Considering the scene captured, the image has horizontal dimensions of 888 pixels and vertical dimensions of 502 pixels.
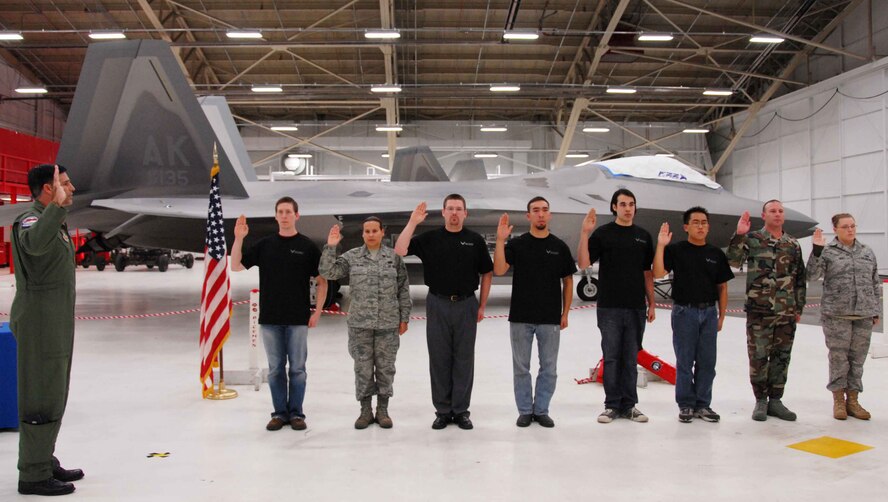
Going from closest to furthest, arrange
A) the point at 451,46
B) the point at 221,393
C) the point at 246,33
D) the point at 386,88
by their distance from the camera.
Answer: the point at 221,393, the point at 246,33, the point at 386,88, the point at 451,46

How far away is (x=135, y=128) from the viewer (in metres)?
10.8

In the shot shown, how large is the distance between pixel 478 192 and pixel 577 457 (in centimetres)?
927

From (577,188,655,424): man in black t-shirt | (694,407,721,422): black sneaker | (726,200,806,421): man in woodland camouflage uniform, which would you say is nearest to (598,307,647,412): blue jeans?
(577,188,655,424): man in black t-shirt

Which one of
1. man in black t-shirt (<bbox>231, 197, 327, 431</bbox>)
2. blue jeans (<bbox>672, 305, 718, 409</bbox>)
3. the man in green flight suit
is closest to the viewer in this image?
the man in green flight suit

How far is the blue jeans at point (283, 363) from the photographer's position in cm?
489

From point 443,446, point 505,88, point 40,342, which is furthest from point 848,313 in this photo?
point 505,88

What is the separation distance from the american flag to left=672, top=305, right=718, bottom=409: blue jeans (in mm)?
4322

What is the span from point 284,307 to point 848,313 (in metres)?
4.97

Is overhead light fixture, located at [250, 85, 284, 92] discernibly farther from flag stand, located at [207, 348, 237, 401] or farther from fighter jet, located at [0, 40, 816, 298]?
flag stand, located at [207, 348, 237, 401]

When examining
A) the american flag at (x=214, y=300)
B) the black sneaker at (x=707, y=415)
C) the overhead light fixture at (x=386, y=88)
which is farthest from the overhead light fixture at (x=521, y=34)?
the black sneaker at (x=707, y=415)

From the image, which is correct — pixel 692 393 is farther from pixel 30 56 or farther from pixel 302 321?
pixel 30 56

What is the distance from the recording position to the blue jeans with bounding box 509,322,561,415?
16.4 ft

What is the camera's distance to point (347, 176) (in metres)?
36.1

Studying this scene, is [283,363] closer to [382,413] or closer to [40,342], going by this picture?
[382,413]
